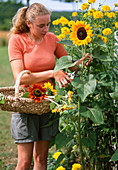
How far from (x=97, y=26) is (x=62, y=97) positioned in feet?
2.24

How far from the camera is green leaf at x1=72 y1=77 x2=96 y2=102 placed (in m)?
1.64

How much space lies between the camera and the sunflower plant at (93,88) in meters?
1.72

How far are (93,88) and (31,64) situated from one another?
0.64 m

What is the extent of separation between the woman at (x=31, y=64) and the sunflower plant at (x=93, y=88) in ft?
0.58

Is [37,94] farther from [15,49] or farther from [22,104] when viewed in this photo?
[15,49]

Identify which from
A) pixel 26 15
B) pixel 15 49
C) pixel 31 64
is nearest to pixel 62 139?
pixel 31 64

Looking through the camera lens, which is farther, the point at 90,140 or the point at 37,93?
the point at 90,140

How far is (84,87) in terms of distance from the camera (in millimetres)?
1672

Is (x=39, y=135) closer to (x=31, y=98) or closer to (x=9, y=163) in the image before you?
(x=31, y=98)

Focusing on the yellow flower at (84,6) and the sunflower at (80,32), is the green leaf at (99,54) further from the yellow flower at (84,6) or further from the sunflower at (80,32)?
the yellow flower at (84,6)

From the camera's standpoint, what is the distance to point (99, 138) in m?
2.29

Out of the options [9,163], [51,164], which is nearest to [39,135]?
[51,164]

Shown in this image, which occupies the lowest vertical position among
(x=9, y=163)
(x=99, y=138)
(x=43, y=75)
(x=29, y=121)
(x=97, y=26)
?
(x=9, y=163)

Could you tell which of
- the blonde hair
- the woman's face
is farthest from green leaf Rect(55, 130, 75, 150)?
the blonde hair
